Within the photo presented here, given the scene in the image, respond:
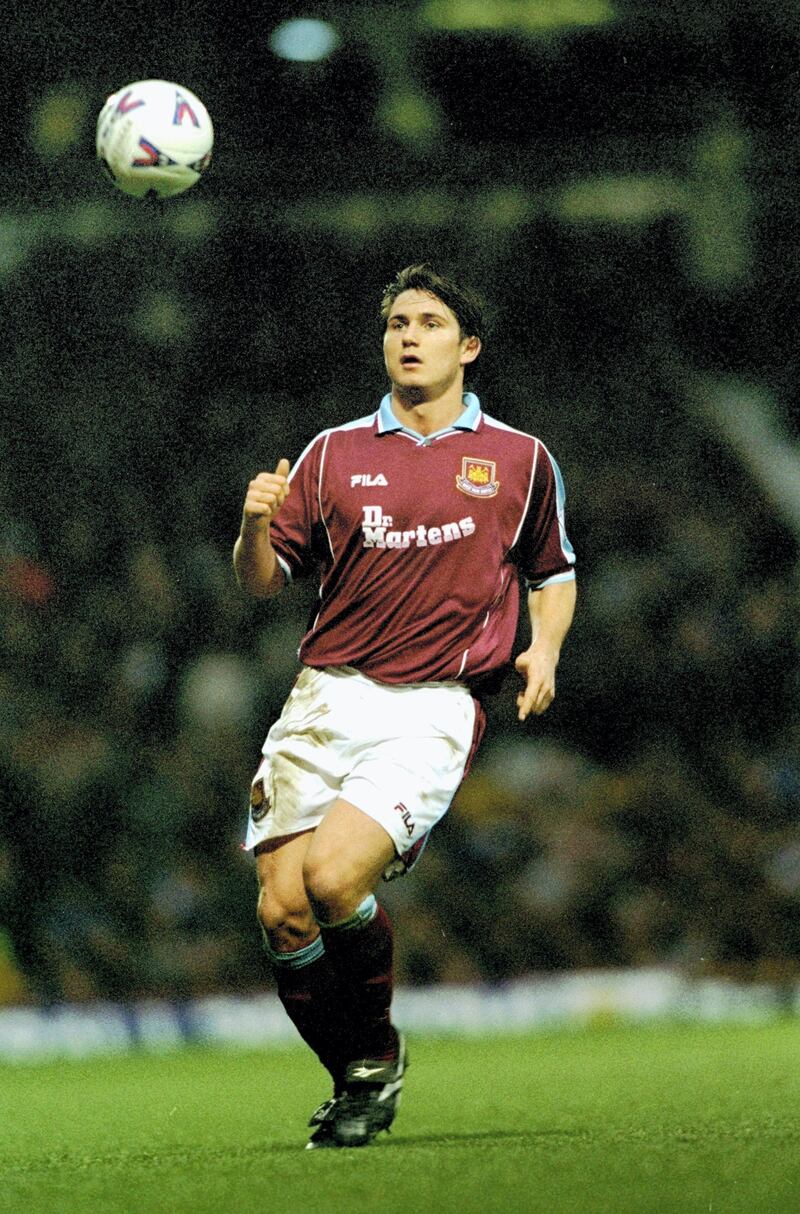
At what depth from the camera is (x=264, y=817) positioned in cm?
536

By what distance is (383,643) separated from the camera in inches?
212

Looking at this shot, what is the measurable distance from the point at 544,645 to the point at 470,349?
91 cm

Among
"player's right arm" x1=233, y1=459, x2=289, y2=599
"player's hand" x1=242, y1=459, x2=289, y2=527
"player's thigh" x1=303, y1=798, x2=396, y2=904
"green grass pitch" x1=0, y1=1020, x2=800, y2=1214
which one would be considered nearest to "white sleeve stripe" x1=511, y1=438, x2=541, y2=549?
"player's right arm" x1=233, y1=459, x2=289, y2=599

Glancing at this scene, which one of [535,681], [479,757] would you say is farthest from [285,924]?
[479,757]

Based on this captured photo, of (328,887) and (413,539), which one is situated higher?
(413,539)

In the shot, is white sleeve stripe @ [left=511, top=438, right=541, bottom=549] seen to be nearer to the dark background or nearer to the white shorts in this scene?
the white shorts

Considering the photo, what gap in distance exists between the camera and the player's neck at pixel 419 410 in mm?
5605

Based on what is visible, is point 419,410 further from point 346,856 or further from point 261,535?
point 346,856

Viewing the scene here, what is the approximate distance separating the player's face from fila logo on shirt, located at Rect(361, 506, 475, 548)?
419 mm

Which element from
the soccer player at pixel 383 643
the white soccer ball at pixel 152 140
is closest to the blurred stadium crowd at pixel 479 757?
the white soccer ball at pixel 152 140

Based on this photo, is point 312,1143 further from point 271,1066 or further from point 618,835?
point 618,835

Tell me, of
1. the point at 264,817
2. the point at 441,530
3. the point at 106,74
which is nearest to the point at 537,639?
the point at 441,530

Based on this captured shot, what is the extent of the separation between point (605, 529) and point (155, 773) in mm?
3053

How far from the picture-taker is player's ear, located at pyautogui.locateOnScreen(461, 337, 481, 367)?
571cm
